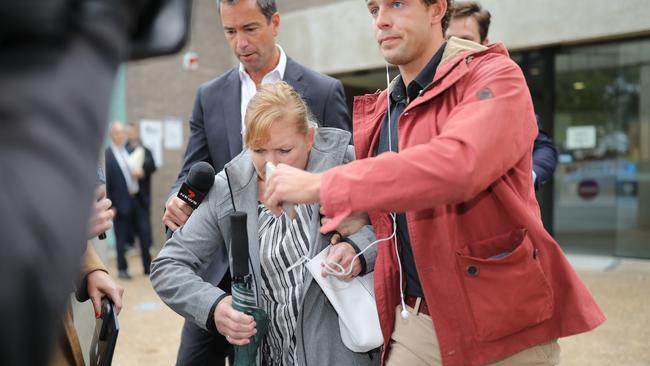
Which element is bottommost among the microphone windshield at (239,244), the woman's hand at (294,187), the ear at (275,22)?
the microphone windshield at (239,244)

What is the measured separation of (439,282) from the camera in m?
1.90

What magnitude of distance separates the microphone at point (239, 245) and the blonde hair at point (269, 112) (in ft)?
1.23

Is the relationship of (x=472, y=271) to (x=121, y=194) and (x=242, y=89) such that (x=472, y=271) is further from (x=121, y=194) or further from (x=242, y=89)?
(x=121, y=194)

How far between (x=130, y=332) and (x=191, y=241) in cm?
416

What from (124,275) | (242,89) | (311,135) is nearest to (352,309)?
(311,135)

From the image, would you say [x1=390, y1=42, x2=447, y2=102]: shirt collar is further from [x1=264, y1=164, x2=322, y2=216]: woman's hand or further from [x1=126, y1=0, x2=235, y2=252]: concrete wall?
[x1=126, y1=0, x2=235, y2=252]: concrete wall

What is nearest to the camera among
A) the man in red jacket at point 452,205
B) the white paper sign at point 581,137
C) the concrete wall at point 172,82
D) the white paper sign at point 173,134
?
the man in red jacket at point 452,205

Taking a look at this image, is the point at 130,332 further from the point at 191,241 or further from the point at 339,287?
the point at 339,287

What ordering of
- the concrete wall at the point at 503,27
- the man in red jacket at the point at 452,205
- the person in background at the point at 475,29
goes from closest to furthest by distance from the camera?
the man in red jacket at the point at 452,205
the person in background at the point at 475,29
the concrete wall at the point at 503,27

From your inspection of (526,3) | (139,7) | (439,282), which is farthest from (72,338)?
(526,3)

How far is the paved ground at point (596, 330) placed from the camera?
5074mm

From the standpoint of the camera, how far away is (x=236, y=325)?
2057 millimetres

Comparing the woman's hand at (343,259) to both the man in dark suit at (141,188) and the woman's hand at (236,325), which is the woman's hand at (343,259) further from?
the man in dark suit at (141,188)

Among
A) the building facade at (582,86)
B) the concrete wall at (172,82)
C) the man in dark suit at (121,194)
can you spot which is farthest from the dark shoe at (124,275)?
the building facade at (582,86)
